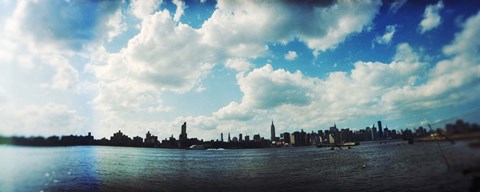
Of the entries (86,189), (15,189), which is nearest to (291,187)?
(86,189)

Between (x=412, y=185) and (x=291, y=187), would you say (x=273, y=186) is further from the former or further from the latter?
(x=412, y=185)

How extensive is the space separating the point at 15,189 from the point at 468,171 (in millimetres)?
57301

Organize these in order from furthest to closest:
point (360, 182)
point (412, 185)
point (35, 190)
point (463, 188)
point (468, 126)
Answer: point (360, 182)
point (35, 190)
point (412, 185)
point (463, 188)
point (468, 126)

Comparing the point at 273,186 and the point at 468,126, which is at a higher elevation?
the point at 468,126

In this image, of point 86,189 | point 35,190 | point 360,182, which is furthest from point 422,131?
point 35,190

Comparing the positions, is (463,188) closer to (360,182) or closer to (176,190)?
(360,182)

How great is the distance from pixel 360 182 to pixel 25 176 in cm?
6537

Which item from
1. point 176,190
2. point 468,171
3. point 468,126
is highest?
point 468,126

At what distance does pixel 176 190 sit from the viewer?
154ft

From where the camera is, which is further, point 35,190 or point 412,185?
point 35,190

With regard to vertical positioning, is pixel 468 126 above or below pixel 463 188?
above

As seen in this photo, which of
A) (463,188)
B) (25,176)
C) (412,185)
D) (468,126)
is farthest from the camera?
(25,176)

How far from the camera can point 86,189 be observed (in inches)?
1875

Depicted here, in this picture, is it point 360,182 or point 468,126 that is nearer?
point 468,126
